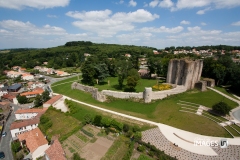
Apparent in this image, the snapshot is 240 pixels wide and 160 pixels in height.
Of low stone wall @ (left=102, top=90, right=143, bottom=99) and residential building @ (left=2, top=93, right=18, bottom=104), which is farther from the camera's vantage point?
residential building @ (left=2, top=93, right=18, bottom=104)

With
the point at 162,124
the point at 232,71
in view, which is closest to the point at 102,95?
the point at 162,124

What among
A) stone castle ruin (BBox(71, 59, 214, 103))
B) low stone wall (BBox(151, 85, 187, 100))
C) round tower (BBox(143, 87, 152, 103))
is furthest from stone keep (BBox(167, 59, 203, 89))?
round tower (BBox(143, 87, 152, 103))

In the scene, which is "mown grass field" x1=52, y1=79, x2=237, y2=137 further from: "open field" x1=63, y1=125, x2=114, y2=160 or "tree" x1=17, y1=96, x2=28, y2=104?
"tree" x1=17, y1=96, x2=28, y2=104

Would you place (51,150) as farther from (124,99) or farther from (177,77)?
(177,77)

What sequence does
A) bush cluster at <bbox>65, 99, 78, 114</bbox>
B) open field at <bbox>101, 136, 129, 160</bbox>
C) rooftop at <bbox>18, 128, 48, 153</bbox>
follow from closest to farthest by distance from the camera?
open field at <bbox>101, 136, 129, 160</bbox> < rooftop at <bbox>18, 128, 48, 153</bbox> < bush cluster at <bbox>65, 99, 78, 114</bbox>

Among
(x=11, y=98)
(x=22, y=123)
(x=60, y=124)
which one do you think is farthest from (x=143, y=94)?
(x=11, y=98)

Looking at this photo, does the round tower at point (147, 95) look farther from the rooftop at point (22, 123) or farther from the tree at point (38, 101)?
the tree at point (38, 101)

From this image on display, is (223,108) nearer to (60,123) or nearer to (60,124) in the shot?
(60,124)
